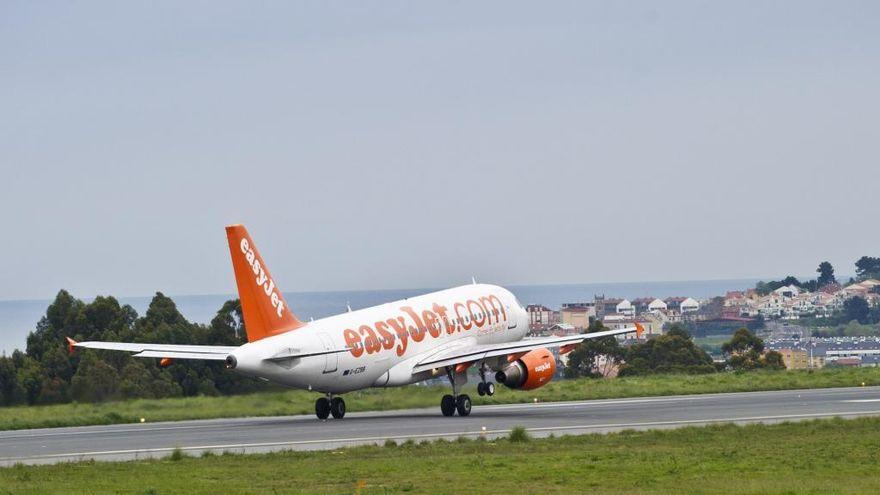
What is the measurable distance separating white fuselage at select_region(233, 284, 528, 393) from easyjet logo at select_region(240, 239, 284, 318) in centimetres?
112

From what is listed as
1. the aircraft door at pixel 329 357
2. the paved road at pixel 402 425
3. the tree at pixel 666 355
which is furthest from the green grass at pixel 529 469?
the tree at pixel 666 355

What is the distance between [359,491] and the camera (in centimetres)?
2944

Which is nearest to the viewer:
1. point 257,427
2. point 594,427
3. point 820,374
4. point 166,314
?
point 594,427

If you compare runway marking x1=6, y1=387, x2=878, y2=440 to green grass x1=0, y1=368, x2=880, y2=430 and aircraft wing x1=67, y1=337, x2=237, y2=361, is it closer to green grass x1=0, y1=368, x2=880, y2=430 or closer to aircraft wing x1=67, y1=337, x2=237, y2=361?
green grass x1=0, y1=368, x2=880, y2=430

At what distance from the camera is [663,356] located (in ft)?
336

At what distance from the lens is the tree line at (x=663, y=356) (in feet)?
324

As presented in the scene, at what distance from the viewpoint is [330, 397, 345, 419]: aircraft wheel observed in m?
52.0

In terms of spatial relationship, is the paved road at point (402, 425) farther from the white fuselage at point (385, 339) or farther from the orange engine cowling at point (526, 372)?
the white fuselage at point (385, 339)

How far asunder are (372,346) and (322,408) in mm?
2666

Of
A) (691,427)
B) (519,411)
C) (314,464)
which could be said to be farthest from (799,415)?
(314,464)

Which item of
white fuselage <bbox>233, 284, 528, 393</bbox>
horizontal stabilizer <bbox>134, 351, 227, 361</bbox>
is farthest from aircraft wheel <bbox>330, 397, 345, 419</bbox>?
horizontal stabilizer <bbox>134, 351, 227, 361</bbox>

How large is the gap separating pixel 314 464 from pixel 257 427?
565 inches

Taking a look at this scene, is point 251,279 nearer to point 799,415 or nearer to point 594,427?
point 594,427

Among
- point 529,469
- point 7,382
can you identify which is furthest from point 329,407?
point 7,382
